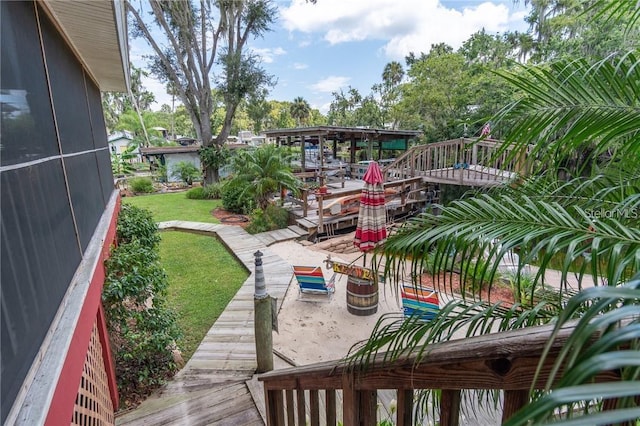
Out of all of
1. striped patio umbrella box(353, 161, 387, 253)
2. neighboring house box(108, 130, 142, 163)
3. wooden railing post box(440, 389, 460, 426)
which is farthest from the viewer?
neighboring house box(108, 130, 142, 163)

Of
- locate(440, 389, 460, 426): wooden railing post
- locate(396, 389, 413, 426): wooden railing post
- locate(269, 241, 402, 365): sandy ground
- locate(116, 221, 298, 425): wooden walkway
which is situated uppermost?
locate(440, 389, 460, 426): wooden railing post

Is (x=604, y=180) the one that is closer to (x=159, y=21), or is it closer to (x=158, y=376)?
(x=158, y=376)

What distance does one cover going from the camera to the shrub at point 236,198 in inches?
416

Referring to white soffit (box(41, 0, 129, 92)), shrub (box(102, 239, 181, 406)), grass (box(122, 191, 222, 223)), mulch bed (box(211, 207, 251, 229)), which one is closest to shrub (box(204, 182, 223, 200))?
grass (box(122, 191, 222, 223))

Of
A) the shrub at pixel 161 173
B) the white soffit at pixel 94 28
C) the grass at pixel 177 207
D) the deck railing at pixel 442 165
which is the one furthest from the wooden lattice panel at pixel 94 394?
the shrub at pixel 161 173

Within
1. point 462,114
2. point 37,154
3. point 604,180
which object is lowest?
point 604,180

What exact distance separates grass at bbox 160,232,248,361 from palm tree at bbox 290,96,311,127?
37.9m

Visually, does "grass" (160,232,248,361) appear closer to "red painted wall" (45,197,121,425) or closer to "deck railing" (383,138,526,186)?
"red painted wall" (45,197,121,425)

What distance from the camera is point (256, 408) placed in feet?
11.1

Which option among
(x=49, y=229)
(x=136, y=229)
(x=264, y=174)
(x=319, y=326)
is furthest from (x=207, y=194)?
(x=49, y=229)

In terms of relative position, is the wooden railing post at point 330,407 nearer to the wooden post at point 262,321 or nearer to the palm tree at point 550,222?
the palm tree at point 550,222

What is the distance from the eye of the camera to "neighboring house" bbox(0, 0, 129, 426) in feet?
4.37

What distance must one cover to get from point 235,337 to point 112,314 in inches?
69.1

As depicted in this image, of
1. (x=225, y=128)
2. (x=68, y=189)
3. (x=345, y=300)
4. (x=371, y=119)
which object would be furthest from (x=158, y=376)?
(x=371, y=119)
